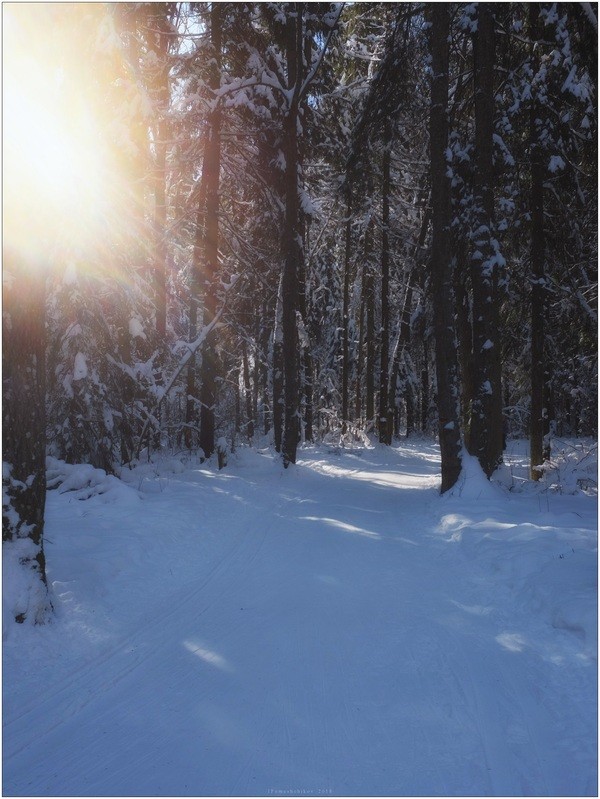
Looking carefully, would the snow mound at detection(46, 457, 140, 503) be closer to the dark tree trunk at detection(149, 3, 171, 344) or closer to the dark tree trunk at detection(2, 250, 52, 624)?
the dark tree trunk at detection(2, 250, 52, 624)

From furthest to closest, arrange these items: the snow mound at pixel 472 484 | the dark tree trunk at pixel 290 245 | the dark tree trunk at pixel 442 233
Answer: the dark tree trunk at pixel 290 245
the dark tree trunk at pixel 442 233
the snow mound at pixel 472 484

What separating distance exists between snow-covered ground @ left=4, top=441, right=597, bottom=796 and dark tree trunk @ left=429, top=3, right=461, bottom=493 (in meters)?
2.96

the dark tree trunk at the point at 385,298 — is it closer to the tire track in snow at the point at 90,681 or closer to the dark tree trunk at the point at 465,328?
the dark tree trunk at the point at 465,328

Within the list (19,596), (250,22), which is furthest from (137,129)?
(19,596)

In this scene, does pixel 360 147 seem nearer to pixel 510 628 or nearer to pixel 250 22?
pixel 250 22

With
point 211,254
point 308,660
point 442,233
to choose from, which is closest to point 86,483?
point 308,660

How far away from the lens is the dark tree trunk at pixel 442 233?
1040 centimetres

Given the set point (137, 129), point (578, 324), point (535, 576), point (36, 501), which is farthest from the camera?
point (578, 324)

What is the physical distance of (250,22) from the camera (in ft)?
46.6

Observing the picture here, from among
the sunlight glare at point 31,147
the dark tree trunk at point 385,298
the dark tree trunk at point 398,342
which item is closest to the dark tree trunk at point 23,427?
the sunlight glare at point 31,147

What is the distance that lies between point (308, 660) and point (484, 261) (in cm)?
902

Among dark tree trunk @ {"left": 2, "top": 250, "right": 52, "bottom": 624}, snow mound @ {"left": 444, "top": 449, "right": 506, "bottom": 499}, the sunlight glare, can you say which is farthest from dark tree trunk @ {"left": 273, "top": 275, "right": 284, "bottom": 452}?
dark tree trunk @ {"left": 2, "top": 250, "right": 52, "bottom": 624}

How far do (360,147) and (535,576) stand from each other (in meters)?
11.1

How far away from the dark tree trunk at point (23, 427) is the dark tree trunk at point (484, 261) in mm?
8592
